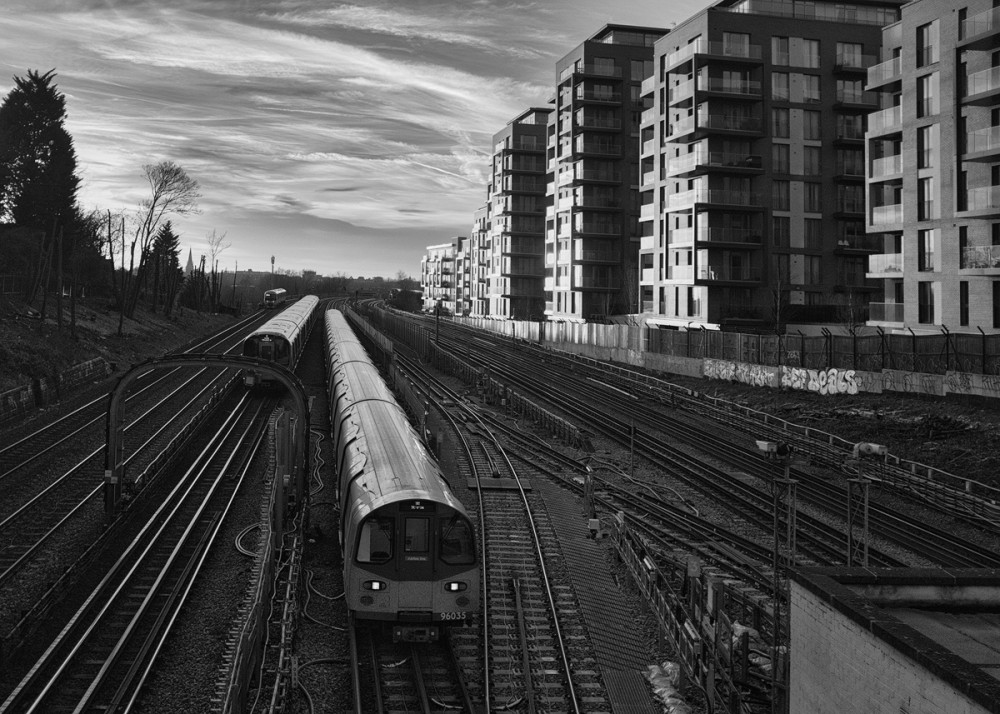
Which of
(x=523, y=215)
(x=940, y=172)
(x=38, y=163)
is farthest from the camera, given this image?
(x=523, y=215)

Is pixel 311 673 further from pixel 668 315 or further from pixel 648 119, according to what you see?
pixel 648 119

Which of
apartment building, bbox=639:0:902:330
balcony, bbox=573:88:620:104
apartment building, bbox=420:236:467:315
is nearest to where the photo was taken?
apartment building, bbox=639:0:902:330

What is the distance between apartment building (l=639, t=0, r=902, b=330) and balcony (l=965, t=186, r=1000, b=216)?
17.0 m

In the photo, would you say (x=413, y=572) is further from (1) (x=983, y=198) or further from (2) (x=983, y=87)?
(2) (x=983, y=87)

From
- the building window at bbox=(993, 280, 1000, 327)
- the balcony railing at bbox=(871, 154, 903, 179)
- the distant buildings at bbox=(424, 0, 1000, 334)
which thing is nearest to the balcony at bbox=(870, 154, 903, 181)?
the balcony railing at bbox=(871, 154, 903, 179)

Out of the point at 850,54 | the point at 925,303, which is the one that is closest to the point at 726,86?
the point at 850,54

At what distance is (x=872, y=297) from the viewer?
5869cm

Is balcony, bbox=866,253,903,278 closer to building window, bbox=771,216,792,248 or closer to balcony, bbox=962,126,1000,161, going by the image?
balcony, bbox=962,126,1000,161

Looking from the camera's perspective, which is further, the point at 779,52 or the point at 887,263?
the point at 779,52

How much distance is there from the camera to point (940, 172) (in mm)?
38062

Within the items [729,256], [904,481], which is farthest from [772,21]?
[904,481]

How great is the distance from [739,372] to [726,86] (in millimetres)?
20769

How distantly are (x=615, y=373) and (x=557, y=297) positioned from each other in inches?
1062

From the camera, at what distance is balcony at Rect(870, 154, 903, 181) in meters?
41.9
